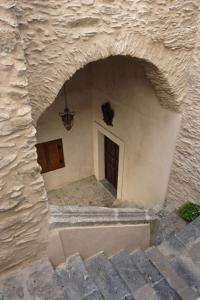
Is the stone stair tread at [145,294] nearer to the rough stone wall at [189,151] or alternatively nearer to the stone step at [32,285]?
the stone step at [32,285]

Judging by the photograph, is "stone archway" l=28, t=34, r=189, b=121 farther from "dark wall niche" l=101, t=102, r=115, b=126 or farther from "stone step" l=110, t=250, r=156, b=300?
"dark wall niche" l=101, t=102, r=115, b=126

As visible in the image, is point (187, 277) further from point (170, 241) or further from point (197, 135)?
point (197, 135)

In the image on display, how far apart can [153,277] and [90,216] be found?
92 centimetres

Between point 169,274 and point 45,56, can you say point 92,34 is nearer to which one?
point 45,56

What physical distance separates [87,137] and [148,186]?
1944 millimetres

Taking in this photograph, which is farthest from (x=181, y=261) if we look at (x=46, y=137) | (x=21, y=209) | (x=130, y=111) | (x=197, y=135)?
(x=46, y=137)

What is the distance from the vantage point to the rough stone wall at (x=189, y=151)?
10.0 ft

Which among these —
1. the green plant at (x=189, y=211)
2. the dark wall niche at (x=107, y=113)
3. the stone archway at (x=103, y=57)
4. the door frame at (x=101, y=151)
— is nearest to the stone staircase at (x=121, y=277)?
the green plant at (x=189, y=211)

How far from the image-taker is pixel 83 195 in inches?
A: 229

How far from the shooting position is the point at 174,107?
11.0 feet

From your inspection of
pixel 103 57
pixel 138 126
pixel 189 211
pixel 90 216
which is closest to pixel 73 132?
pixel 138 126

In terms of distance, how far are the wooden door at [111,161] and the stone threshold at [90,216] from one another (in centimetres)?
295

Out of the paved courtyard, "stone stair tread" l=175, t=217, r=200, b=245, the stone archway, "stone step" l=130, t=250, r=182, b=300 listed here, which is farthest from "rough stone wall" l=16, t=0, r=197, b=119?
the paved courtyard

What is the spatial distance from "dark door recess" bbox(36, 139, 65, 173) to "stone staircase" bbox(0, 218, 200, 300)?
3.19 meters
